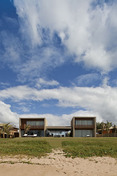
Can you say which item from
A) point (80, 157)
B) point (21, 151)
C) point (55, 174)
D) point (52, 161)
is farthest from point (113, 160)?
point (21, 151)

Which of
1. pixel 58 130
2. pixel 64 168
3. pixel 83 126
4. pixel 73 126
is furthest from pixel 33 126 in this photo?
pixel 64 168

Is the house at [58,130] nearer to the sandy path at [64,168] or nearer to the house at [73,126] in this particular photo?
the house at [73,126]

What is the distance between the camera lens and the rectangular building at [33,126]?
55.9 m

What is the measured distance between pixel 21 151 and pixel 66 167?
23.3 ft

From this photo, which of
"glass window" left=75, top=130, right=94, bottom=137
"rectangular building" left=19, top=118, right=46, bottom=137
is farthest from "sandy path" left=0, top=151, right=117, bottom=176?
"rectangular building" left=19, top=118, right=46, bottom=137

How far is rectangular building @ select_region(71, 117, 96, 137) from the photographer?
2149 inches

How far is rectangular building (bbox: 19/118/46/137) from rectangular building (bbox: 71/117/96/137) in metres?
11.4

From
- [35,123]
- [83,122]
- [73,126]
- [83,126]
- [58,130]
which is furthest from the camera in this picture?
[58,130]

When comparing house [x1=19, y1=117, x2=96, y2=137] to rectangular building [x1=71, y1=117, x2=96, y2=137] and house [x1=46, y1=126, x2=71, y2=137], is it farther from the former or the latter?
house [x1=46, y1=126, x2=71, y2=137]

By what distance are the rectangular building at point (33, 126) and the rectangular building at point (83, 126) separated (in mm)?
11353

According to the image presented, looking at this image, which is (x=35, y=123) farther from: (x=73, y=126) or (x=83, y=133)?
(x=83, y=133)

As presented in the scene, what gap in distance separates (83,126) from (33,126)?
18410 mm

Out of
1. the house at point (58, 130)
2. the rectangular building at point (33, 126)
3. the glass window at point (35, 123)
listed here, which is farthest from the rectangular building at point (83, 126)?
the glass window at point (35, 123)

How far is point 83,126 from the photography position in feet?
180
